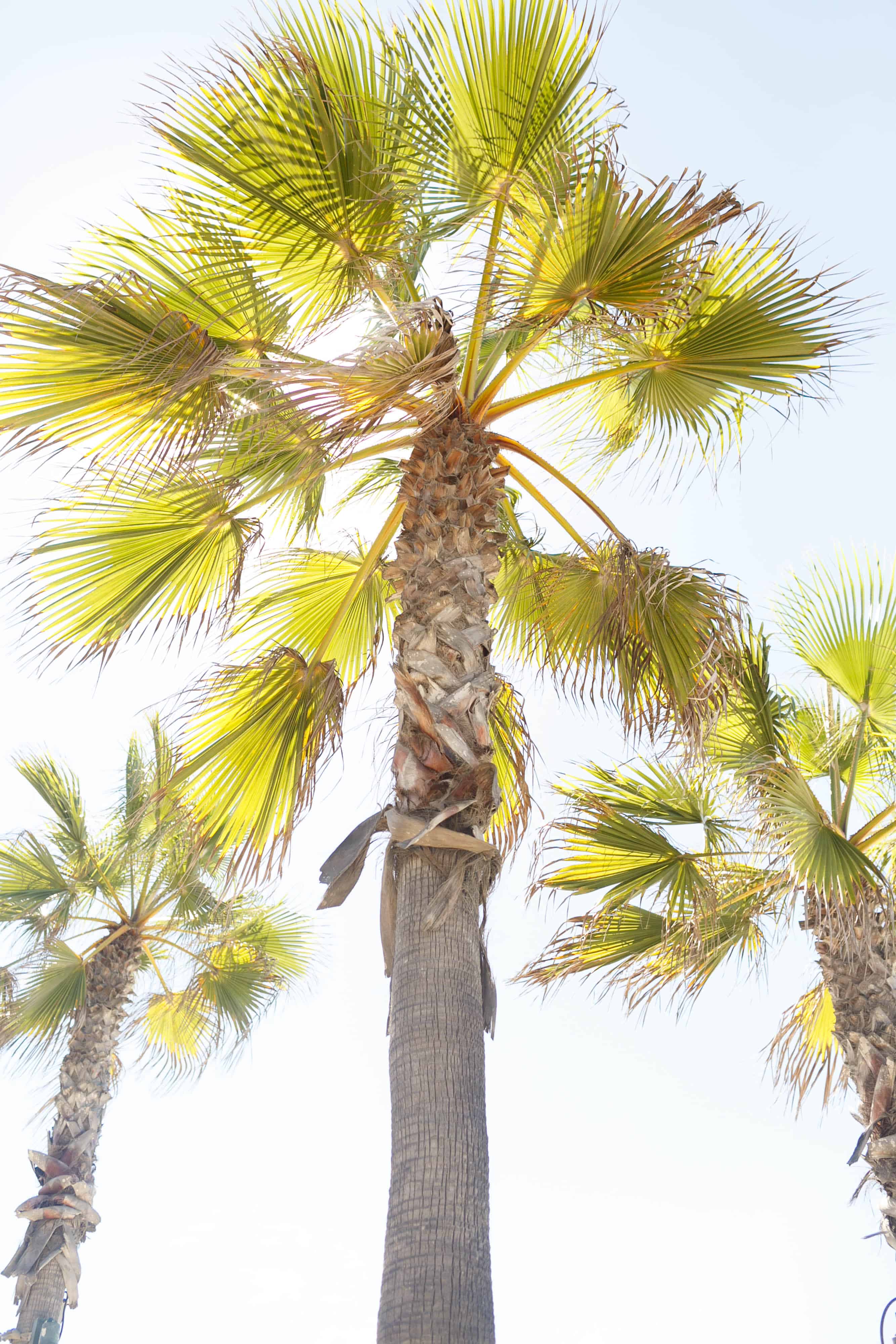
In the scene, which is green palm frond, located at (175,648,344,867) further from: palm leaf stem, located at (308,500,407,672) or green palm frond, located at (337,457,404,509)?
green palm frond, located at (337,457,404,509)

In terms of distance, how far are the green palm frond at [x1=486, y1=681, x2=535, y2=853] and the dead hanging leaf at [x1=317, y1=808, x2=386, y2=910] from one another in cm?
96

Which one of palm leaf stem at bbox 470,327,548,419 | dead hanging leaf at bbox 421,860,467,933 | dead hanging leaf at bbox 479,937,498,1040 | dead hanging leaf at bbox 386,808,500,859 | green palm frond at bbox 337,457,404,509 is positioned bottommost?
dead hanging leaf at bbox 479,937,498,1040

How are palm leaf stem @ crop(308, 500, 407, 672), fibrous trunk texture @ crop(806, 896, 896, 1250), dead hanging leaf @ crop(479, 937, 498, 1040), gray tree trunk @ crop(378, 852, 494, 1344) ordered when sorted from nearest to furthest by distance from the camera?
gray tree trunk @ crop(378, 852, 494, 1344) < dead hanging leaf @ crop(479, 937, 498, 1040) < palm leaf stem @ crop(308, 500, 407, 672) < fibrous trunk texture @ crop(806, 896, 896, 1250)

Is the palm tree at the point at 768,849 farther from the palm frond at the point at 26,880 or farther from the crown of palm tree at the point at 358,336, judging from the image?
the palm frond at the point at 26,880

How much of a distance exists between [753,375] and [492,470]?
1520 mm

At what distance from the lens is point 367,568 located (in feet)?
17.7

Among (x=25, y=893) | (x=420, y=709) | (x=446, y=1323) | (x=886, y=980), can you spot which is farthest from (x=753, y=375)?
(x=25, y=893)

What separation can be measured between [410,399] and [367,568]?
1.00 meters

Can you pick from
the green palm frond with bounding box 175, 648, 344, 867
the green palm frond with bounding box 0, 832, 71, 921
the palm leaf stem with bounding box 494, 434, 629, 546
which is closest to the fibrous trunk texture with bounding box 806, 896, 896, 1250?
the palm leaf stem with bounding box 494, 434, 629, 546

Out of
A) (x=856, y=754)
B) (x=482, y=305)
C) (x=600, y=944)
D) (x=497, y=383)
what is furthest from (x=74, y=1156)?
(x=482, y=305)

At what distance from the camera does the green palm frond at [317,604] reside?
21.1 ft

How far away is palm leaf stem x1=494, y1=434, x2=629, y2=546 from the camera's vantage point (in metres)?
5.32

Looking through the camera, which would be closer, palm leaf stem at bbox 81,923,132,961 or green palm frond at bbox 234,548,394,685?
green palm frond at bbox 234,548,394,685

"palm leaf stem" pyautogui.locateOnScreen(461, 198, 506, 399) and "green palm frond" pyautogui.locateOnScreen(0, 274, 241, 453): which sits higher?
"palm leaf stem" pyautogui.locateOnScreen(461, 198, 506, 399)
